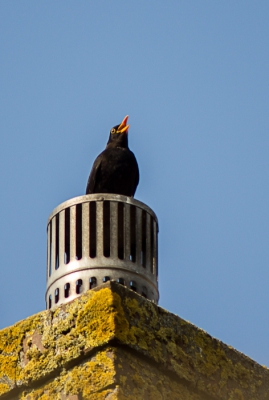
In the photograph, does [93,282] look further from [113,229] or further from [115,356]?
[115,356]

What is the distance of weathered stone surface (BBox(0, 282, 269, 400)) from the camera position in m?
3.31

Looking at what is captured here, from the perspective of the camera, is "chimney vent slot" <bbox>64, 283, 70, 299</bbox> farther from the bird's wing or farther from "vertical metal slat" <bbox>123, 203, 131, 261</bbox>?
the bird's wing

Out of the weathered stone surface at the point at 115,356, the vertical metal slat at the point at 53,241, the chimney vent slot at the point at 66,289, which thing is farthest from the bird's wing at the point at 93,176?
the weathered stone surface at the point at 115,356

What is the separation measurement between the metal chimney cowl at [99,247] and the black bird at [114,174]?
1448mm

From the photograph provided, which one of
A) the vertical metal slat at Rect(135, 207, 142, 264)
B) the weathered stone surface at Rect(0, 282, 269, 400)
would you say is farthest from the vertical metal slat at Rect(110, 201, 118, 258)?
the weathered stone surface at Rect(0, 282, 269, 400)

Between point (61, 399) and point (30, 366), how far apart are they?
242 mm

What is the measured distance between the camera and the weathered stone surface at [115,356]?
331cm

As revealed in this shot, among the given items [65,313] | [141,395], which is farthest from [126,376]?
[65,313]

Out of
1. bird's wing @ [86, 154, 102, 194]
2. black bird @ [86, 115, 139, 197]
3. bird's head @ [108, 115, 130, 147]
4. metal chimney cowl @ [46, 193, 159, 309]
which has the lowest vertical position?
metal chimney cowl @ [46, 193, 159, 309]

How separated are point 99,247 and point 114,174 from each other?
197cm

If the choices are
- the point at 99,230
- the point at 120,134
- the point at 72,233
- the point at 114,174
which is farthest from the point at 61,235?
the point at 120,134

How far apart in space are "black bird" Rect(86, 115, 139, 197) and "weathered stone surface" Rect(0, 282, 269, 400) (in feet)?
6.40

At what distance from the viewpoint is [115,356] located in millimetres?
3303

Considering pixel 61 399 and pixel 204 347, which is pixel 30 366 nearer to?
pixel 61 399
